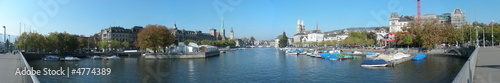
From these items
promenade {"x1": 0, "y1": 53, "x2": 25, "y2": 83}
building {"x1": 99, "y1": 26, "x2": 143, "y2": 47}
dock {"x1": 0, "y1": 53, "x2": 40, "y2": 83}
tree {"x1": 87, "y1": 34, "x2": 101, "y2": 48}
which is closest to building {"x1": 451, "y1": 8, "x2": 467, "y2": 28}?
dock {"x1": 0, "y1": 53, "x2": 40, "y2": 83}

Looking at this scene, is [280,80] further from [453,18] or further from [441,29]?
[453,18]

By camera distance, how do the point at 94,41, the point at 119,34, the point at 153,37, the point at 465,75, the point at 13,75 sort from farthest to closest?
1. the point at 94,41
2. the point at 119,34
3. the point at 153,37
4. the point at 13,75
5. the point at 465,75

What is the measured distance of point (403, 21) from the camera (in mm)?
115250

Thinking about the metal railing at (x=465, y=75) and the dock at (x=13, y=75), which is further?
the dock at (x=13, y=75)

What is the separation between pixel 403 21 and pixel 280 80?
104m

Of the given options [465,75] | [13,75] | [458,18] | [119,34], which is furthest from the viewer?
[119,34]

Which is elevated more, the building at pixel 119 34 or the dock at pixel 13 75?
the building at pixel 119 34

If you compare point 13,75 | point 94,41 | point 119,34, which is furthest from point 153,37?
point 94,41

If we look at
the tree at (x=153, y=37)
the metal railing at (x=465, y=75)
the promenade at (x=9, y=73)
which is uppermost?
the tree at (x=153, y=37)

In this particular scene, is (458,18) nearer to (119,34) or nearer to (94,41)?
(119,34)

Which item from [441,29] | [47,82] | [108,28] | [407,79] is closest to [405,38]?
[441,29]

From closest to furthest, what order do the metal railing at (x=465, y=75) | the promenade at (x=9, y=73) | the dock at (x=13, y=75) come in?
1. the metal railing at (x=465, y=75)
2. the dock at (x=13, y=75)
3. the promenade at (x=9, y=73)

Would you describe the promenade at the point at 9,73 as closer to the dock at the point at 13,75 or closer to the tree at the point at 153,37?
the dock at the point at 13,75

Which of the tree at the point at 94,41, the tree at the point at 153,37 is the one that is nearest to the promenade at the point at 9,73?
the tree at the point at 153,37
